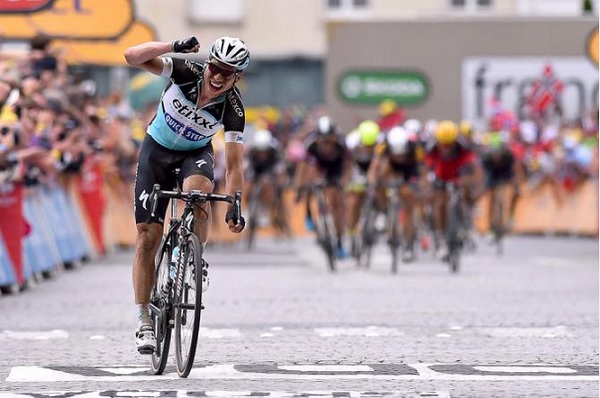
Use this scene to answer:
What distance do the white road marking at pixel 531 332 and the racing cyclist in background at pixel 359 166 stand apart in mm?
9534

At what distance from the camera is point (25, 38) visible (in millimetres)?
21094

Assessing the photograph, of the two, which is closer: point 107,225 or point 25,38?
point 25,38

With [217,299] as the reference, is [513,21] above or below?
above

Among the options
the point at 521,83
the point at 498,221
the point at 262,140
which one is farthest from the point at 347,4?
the point at 498,221

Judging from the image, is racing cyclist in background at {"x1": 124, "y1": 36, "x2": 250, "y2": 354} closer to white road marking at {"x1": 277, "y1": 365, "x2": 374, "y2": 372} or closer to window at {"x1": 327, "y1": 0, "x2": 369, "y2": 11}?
white road marking at {"x1": 277, "y1": 365, "x2": 374, "y2": 372}

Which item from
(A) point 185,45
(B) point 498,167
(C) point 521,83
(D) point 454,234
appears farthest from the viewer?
Answer: (C) point 521,83

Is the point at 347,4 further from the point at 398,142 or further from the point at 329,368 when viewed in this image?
the point at 329,368

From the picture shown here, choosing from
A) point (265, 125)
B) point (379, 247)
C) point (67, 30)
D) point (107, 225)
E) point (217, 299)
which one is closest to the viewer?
point (217, 299)

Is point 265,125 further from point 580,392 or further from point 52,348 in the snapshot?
point 580,392

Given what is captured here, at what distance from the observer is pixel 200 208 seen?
10414 millimetres

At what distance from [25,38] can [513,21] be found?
52.9 ft

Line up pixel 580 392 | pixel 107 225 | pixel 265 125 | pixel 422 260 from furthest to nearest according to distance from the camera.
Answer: pixel 265 125 < pixel 107 225 < pixel 422 260 < pixel 580 392

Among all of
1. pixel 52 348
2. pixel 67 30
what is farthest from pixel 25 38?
pixel 52 348

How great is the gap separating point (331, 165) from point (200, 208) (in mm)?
12735
